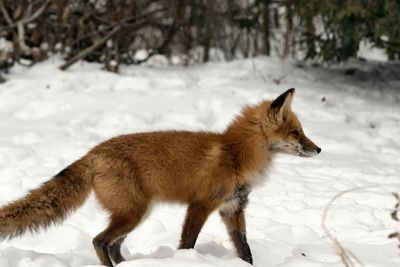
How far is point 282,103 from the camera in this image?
470 cm

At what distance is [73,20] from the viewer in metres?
12.1

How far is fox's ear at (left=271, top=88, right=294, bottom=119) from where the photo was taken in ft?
15.2

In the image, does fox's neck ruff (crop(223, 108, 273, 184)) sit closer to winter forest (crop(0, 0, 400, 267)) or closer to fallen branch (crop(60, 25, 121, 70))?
winter forest (crop(0, 0, 400, 267))

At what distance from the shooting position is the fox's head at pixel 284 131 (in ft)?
15.7

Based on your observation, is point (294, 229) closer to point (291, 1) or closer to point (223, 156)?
point (223, 156)

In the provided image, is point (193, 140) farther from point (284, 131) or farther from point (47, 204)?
point (47, 204)

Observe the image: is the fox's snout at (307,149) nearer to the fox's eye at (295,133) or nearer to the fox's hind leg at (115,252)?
the fox's eye at (295,133)

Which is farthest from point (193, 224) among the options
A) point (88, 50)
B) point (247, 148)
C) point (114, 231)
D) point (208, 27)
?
point (208, 27)

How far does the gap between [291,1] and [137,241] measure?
644cm

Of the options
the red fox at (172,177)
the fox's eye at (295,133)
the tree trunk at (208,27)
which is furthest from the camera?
the tree trunk at (208,27)

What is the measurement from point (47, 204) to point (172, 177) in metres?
0.96

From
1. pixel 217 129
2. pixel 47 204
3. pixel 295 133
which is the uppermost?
pixel 295 133

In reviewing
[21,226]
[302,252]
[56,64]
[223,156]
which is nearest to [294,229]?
[302,252]

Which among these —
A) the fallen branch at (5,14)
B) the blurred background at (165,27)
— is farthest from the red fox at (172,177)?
the fallen branch at (5,14)
